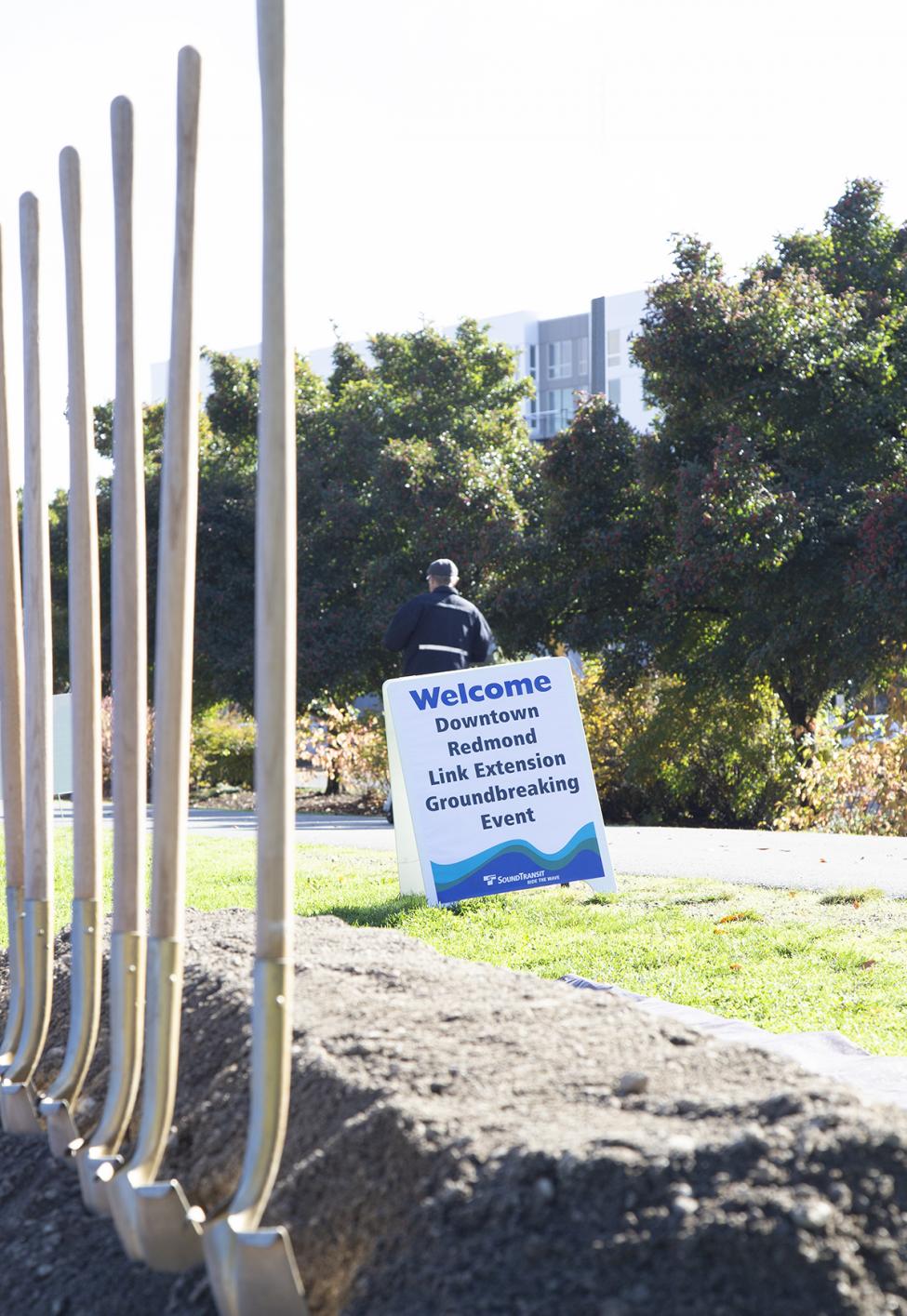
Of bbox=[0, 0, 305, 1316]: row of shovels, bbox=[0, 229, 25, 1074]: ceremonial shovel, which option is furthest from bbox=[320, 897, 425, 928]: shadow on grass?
bbox=[0, 0, 305, 1316]: row of shovels

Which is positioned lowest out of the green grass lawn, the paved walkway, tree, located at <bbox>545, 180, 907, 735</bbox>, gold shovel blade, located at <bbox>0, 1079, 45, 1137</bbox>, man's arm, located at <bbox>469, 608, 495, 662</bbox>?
the green grass lawn

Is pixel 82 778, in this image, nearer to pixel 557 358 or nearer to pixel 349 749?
pixel 349 749

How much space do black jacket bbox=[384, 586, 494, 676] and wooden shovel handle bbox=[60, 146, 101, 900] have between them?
5.63 m

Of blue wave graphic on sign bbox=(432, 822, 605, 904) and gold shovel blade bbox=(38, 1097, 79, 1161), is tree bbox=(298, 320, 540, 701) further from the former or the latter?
gold shovel blade bbox=(38, 1097, 79, 1161)

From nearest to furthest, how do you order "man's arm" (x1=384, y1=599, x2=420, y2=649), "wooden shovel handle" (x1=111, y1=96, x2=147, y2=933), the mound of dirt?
1. the mound of dirt
2. "wooden shovel handle" (x1=111, y1=96, x2=147, y2=933)
3. "man's arm" (x1=384, y1=599, x2=420, y2=649)

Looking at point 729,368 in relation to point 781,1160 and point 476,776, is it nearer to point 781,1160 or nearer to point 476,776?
point 476,776

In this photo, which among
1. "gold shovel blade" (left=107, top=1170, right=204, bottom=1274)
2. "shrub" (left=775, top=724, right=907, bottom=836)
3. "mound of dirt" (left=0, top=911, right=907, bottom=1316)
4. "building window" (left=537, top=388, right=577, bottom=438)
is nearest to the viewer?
"mound of dirt" (left=0, top=911, right=907, bottom=1316)

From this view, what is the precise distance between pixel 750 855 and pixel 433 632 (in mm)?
2526

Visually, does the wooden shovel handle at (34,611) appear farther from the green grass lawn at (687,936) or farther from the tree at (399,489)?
the tree at (399,489)

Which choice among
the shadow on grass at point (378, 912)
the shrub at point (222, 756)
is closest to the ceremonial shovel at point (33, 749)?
the shadow on grass at point (378, 912)

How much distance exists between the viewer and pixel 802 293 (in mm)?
16016

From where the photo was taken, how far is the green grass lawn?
4602 millimetres

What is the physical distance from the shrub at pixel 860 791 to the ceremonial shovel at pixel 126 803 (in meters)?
10.7

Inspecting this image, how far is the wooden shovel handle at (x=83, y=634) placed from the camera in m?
2.82
